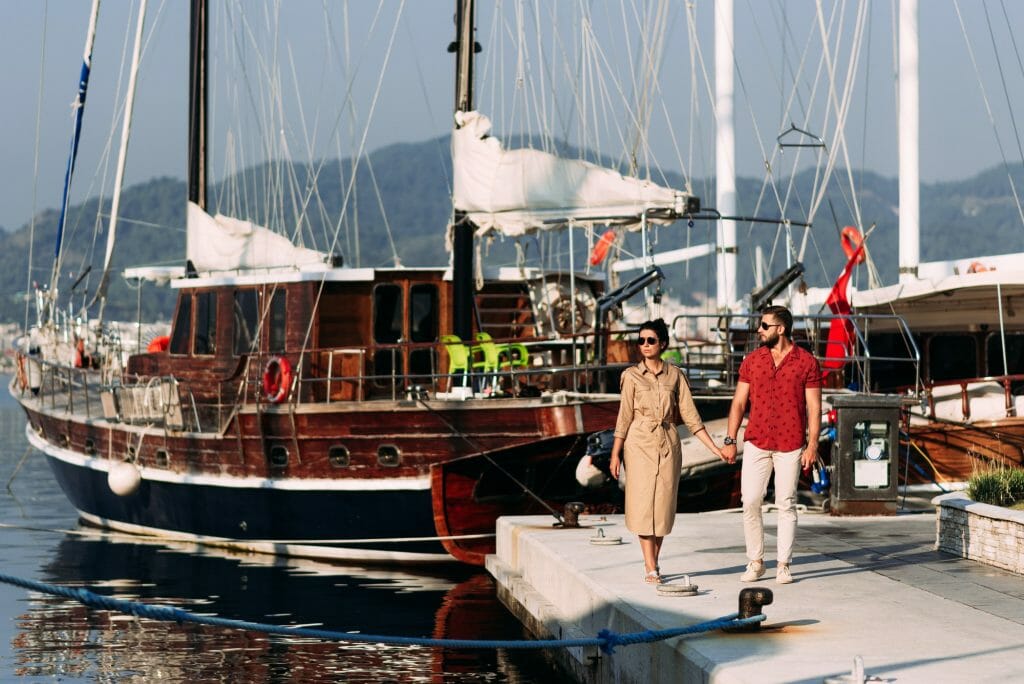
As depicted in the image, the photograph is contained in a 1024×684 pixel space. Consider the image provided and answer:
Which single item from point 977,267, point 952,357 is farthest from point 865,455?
point 952,357

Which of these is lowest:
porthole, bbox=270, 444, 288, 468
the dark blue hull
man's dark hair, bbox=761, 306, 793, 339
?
the dark blue hull

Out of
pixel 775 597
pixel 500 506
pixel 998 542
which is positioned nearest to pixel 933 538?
pixel 998 542

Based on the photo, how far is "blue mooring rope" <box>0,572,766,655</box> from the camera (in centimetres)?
662

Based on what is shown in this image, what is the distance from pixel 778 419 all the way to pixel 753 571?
3.34 feet

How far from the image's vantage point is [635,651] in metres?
8.87

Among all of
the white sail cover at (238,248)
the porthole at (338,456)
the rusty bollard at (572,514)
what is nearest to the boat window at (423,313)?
the white sail cover at (238,248)

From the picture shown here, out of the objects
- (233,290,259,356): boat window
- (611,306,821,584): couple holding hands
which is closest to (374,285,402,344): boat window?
(233,290,259,356): boat window

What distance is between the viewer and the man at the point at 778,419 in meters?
9.67

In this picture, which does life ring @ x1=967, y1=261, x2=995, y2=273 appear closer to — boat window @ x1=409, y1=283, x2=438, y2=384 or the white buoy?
boat window @ x1=409, y1=283, x2=438, y2=384

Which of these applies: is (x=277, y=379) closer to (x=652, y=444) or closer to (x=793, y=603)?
(x=652, y=444)

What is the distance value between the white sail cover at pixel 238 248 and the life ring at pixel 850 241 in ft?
22.3

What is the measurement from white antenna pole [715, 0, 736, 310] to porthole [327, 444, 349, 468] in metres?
11.6

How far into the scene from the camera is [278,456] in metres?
18.0

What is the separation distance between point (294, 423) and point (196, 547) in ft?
10.1
